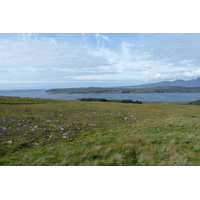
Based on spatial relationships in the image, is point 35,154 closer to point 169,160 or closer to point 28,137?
point 28,137

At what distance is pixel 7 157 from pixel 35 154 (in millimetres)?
Answer: 1310

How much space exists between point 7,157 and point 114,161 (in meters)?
5.42

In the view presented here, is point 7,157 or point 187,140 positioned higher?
point 7,157

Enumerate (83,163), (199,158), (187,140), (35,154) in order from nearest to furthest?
(83,163), (199,158), (35,154), (187,140)

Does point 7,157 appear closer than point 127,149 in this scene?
Yes

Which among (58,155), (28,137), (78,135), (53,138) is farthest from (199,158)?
(28,137)

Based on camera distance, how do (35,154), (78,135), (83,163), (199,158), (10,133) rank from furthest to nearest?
(78,135) < (10,133) < (35,154) < (199,158) < (83,163)

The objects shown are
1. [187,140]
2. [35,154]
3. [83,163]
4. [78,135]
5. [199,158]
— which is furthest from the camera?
[78,135]

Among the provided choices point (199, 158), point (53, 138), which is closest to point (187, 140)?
point (199, 158)

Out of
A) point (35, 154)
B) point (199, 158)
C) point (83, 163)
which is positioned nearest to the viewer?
point (83, 163)

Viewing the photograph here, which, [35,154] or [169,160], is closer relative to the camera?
[169,160]

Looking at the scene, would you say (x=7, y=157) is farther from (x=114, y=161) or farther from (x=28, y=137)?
(x=114, y=161)

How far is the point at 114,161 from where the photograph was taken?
632 cm

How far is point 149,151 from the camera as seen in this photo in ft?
24.1
